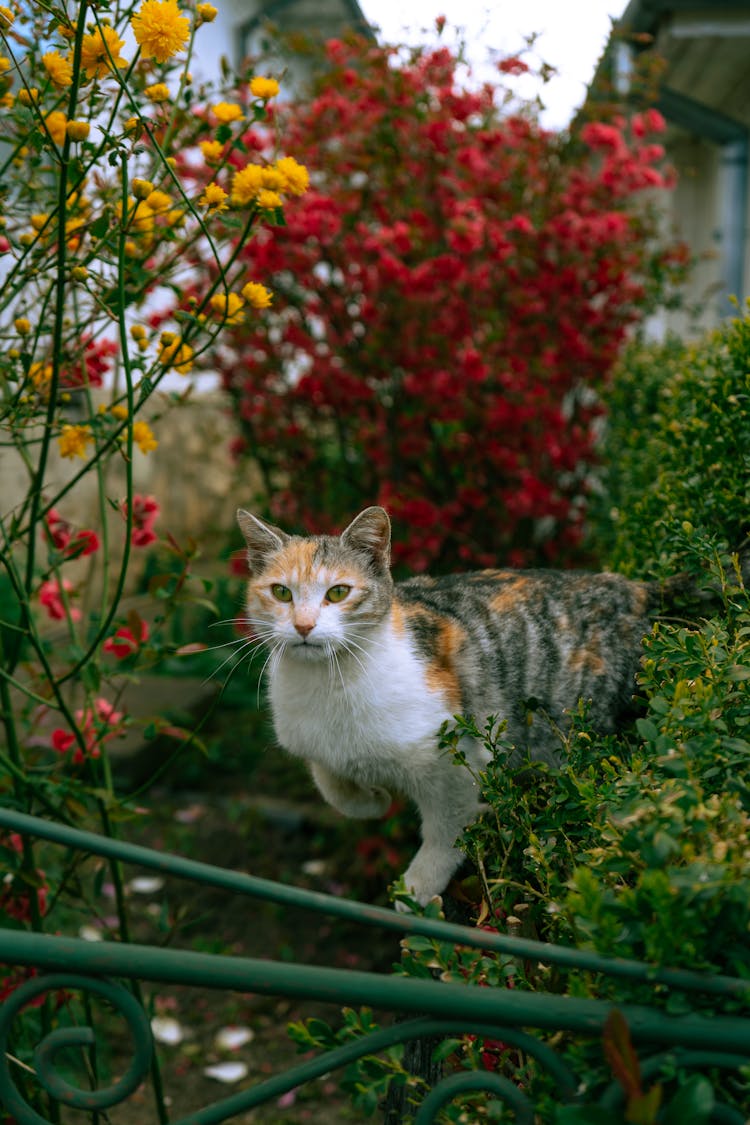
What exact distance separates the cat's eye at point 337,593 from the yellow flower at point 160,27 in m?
1.04

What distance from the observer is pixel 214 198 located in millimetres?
1776

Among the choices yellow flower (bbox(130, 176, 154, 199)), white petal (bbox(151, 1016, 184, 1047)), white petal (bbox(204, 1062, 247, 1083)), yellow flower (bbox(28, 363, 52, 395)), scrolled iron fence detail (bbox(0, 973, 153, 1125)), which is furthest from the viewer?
white petal (bbox(151, 1016, 184, 1047))

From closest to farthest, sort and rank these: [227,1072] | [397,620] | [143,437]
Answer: [397,620], [143,437], [227,1072]

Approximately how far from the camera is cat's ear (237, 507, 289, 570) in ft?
7.01

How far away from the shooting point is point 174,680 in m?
5.77

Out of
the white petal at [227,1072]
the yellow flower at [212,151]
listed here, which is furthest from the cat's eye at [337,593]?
the white petal at [227,1072]

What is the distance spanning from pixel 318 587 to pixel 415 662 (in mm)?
259

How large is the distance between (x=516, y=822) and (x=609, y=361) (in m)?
3.81

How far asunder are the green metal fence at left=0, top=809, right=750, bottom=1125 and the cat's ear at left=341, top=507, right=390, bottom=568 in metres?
1.08

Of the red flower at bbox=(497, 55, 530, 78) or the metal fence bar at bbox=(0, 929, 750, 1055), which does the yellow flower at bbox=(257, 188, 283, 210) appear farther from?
the red flower at bbox=(497, 55, 530, 78)

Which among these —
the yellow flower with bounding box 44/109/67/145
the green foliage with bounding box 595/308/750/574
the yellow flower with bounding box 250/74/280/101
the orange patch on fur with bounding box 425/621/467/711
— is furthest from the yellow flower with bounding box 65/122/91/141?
the green foliage with bounding box 595/308/750/574

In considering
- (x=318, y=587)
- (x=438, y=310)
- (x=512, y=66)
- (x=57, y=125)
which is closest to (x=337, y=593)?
(x=318, y=587)

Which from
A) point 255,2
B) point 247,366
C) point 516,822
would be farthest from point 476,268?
point 255,2

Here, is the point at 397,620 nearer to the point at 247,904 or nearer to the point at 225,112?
the point at 225,112
